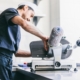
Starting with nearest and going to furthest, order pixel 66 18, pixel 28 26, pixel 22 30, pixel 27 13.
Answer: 1. pixel 28 26
2. pixel 27 13
3. pixel 66 18
4. pixel 22 30

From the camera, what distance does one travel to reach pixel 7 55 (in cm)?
174

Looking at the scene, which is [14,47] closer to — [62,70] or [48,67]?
[48,67]

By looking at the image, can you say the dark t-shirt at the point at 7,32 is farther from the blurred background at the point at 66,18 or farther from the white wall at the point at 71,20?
the white wall at the point at 71,20

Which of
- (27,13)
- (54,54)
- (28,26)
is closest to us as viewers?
(28,26)

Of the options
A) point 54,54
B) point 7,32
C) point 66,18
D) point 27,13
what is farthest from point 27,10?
point 66,18

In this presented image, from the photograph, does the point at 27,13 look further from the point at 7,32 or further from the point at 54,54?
the point at 54,54

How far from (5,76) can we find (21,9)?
640 mm

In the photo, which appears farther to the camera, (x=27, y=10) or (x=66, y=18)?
(x=66, y=18)

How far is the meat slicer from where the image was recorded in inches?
63.0

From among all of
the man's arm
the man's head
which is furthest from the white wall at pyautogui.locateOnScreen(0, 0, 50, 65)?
the man's arm

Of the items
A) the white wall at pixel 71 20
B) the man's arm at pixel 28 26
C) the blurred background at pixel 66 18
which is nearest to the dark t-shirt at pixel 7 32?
the man's arm at pixel 28 26

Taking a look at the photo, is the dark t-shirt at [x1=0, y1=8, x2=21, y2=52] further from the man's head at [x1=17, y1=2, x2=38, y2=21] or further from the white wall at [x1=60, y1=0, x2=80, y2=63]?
the white wall at [x1=60, y1=0, x2=80, y2=63]

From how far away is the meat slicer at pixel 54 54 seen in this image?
1600mm

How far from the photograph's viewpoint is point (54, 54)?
1.69 m
